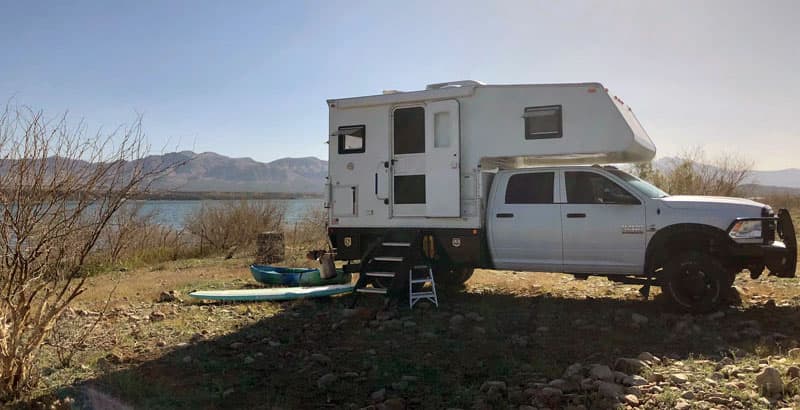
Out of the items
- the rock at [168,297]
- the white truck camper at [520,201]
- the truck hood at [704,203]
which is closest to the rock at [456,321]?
the white truck camper at [520,201]

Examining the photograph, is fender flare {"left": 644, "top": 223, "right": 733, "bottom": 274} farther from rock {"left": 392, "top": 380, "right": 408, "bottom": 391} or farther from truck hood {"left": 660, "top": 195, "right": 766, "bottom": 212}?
rock {"left": 392, "top": 380, "right": 408, "bottom": 391}

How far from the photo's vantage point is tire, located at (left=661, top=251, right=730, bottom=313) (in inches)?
285

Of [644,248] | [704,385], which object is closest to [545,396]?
[704,385]

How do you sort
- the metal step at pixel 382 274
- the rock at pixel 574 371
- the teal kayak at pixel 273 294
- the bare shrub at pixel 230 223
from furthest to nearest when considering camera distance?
the bare shrub at pixel 230 223 < the teal kayak at pixel 273 294 < the metal step at pixel 382 274 < the rock at pixel 574 371

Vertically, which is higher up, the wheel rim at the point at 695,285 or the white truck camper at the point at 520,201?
the white truck camper at the point at 520,201

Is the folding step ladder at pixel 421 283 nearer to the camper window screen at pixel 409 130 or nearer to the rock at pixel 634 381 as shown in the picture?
the camper window screen at pixel 409 130

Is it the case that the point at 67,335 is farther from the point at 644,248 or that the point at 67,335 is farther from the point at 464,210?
the point at 644,248

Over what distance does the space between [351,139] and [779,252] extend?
6.24 metres

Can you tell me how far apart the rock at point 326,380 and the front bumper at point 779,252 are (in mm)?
5388

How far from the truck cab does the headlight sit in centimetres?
1

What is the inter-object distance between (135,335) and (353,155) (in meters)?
4.19

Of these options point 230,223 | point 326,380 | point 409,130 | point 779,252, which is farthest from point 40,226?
point 230,223

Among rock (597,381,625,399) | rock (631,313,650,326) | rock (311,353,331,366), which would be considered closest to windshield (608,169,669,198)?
rock (631,313,650,326)

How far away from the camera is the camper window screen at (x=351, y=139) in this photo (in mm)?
9156
